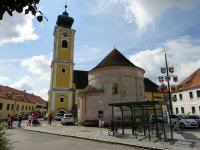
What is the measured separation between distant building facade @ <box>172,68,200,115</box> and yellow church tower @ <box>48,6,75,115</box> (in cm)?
2526

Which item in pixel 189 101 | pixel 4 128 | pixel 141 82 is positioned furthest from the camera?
pixel 189 101

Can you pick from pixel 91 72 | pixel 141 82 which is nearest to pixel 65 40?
pixel 91 72

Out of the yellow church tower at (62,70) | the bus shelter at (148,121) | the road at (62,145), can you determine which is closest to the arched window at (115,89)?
the bus shelter at (148,121)

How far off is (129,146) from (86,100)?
1723 cm

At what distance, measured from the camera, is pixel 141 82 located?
1281 inches

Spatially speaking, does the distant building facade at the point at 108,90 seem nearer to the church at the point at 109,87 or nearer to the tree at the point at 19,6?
the church at the point at 109,87

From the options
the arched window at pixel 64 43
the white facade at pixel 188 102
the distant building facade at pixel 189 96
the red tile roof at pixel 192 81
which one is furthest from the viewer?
the arched window at pixel 64 43

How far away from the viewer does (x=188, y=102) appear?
142 ft

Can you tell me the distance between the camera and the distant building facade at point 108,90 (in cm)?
2980

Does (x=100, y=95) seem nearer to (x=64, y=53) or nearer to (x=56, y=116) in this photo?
(x=56, y=116)

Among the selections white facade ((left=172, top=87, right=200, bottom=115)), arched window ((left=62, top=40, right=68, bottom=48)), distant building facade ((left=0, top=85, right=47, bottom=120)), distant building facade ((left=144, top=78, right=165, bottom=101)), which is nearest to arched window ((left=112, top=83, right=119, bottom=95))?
white facade ((left=172, top=87, right=200, bottom=115))

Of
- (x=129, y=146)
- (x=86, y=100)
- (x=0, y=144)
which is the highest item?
(x=86, y=100)

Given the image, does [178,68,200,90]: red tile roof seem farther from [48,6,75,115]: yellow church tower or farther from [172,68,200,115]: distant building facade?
[48,6,75,115]: yellow church tower

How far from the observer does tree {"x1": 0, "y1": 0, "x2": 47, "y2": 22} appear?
4107 millimetres
